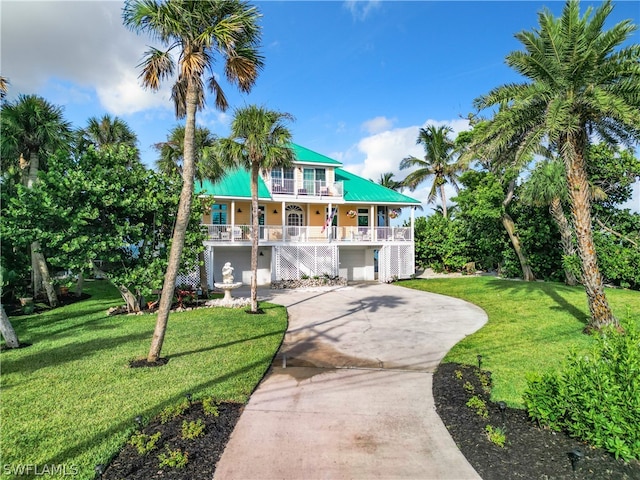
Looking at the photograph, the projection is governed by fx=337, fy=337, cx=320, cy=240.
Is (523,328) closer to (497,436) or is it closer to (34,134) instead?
(497,436)

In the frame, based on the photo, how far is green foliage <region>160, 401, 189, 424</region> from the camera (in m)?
4.33

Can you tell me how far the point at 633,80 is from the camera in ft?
25.8

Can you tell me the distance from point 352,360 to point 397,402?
6.88 ft

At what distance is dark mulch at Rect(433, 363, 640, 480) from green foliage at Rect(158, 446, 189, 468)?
303cm

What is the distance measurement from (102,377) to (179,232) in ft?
9.32

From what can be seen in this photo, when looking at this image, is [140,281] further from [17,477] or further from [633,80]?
[633,80]

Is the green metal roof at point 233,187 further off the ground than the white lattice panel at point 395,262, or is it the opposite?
the green metal roof at point 233,187

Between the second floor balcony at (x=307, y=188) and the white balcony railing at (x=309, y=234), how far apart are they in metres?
2.28

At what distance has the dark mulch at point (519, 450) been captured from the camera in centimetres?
335

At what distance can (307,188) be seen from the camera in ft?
74.0

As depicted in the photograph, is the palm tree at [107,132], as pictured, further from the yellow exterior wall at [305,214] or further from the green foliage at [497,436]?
the green foliage at [497,436]

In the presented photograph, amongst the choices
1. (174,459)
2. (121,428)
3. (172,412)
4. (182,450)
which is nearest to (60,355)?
(121,428)

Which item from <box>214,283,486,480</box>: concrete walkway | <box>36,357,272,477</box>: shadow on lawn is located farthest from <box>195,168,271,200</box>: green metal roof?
<box>36,357,272,477</box>: shadow on lawn

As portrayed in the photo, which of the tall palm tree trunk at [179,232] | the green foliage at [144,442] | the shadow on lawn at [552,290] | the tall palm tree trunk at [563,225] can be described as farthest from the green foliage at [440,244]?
the green foliage at [144,442]
